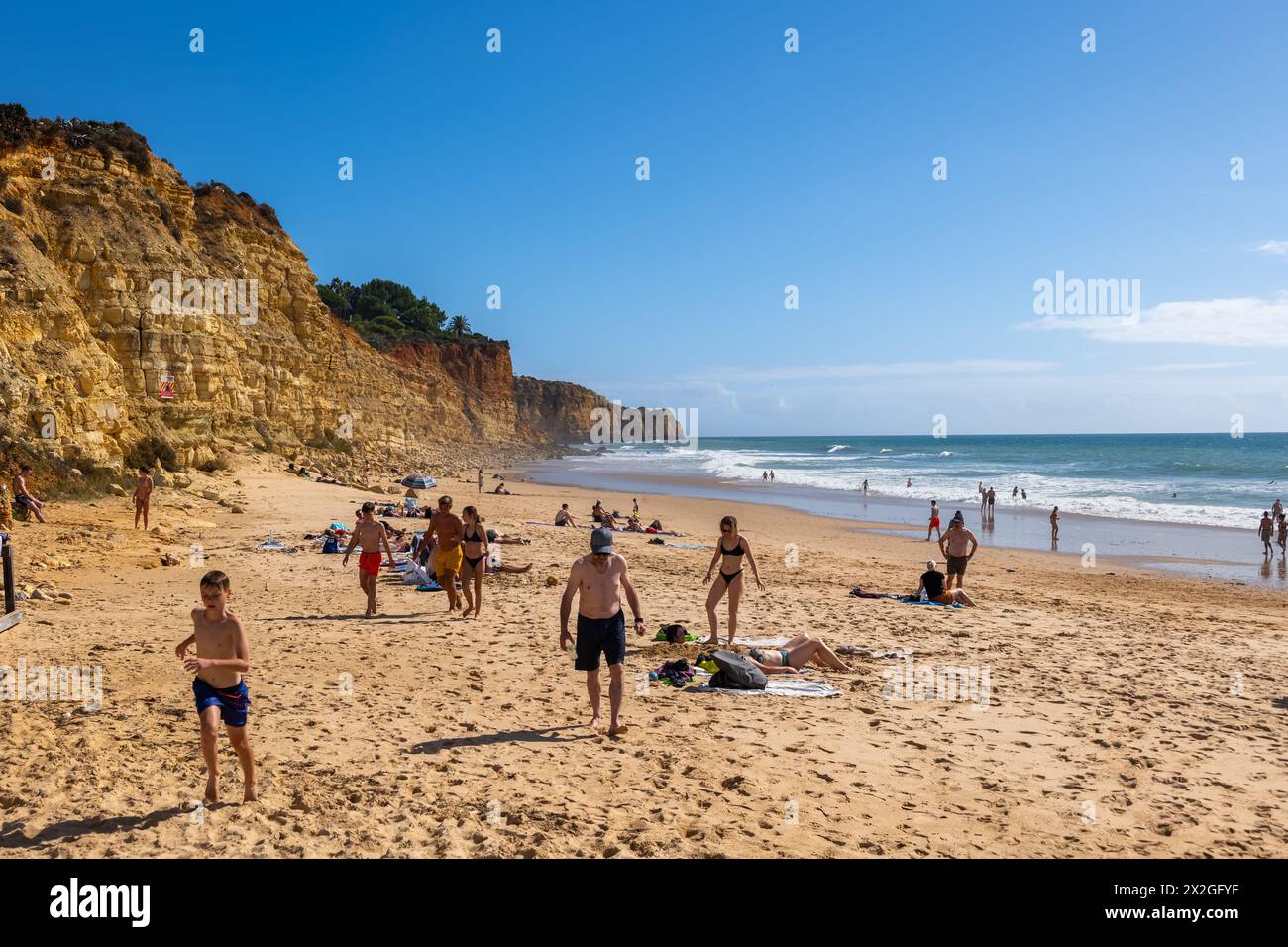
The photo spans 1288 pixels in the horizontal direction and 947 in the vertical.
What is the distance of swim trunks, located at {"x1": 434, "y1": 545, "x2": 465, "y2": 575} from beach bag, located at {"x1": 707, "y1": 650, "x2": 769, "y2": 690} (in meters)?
4.06

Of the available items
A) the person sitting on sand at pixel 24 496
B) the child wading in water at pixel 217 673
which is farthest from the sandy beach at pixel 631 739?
the person sitting on sand at pixel 24 496

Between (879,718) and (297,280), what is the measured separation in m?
33.2

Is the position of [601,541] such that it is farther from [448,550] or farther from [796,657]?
[448,550]

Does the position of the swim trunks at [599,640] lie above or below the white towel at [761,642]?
above

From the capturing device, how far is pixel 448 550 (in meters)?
10.1

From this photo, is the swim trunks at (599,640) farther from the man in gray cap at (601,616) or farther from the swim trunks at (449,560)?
the swim trunks at (449,560)

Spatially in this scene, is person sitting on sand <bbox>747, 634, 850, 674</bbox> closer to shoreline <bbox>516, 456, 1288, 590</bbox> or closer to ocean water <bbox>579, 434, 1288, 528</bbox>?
shoreline <bbox>516, 456, 1288, 590</bbox>

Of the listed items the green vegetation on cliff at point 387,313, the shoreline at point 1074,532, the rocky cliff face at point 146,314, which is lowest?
the shoreline at point 1074,532

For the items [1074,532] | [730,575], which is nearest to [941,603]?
[730,575]

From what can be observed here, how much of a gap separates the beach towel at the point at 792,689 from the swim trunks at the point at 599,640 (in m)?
1.52

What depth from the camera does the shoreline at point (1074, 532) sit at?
18375 mm
